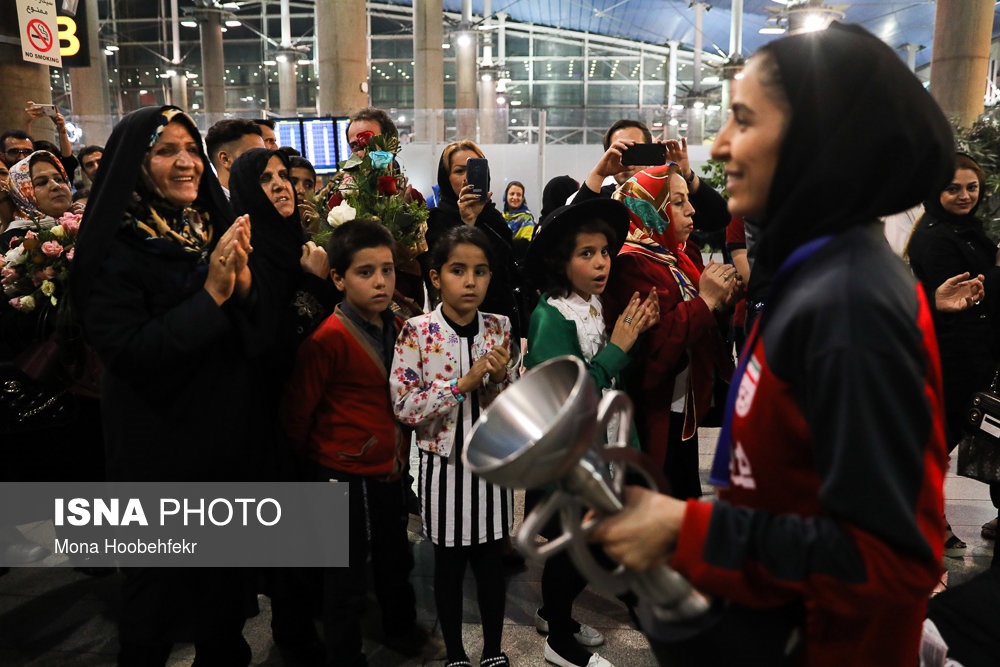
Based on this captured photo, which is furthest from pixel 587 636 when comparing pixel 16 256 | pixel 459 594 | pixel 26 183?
pixel 26 183

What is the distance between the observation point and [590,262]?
277 cm

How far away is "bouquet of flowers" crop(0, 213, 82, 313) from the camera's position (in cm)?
297

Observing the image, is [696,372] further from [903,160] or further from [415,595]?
[903,160]

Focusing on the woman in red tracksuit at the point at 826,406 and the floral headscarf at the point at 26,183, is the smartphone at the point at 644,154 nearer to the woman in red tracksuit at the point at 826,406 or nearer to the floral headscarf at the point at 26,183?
the woman in red tracksuit at the point at 826,406

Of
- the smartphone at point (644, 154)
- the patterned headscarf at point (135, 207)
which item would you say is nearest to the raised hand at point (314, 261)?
the patterned headscarf at point (135, 207)

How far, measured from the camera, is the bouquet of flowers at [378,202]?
3.11m

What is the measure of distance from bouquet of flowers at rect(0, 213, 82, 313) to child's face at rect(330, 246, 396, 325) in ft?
3.75

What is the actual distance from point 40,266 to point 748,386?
290 cm

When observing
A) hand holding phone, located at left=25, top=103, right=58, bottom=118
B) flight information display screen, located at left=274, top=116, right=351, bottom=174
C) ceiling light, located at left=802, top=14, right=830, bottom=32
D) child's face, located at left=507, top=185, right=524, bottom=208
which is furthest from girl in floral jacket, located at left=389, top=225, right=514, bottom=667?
ceiling light, located at left=802, top=14, right=830, bottom=32

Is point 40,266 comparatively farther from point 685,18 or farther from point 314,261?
point 685,18

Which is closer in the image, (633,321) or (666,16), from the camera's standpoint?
(633,321)

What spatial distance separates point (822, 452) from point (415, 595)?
264 centimetres

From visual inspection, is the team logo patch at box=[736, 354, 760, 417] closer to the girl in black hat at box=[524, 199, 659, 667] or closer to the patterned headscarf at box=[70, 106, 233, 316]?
the girl in black hat at box=[524, 199, 659, 667]
